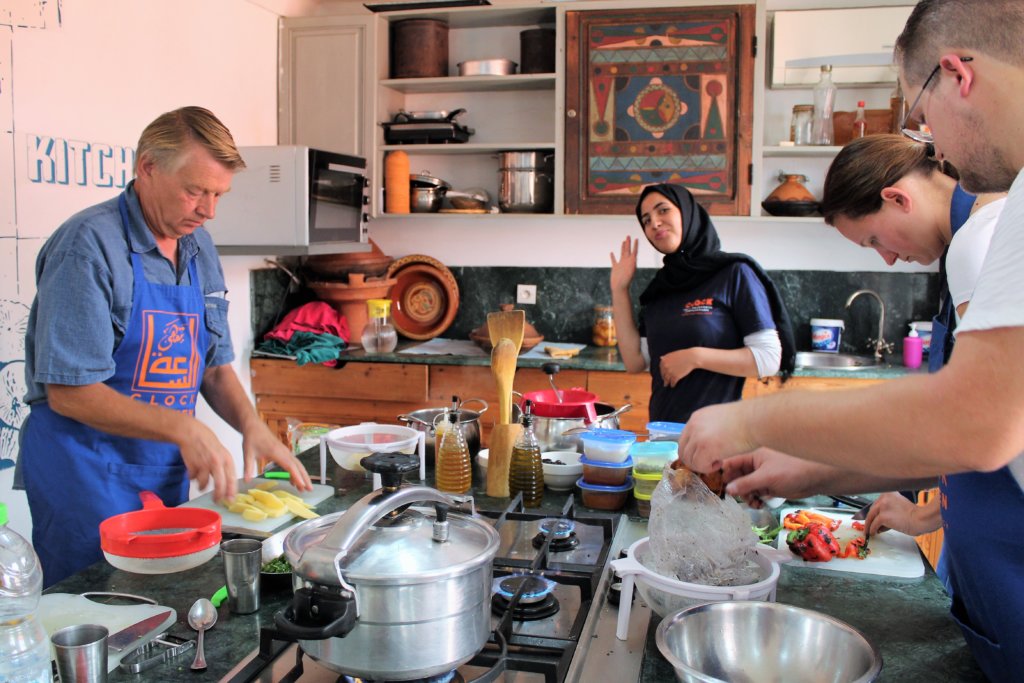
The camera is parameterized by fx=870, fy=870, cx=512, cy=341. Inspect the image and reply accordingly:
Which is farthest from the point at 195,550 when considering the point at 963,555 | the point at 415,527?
the point at 963,555

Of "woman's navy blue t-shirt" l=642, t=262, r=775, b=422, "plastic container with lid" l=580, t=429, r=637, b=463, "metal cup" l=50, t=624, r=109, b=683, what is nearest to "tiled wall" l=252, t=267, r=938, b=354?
"woman's navy blue t-shirt" l=642, t=262, r=775, b=422

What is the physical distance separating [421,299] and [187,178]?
2.68m

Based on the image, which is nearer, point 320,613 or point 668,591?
point 320,613

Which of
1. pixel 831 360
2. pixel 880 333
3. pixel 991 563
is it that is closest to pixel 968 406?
pixel 991 563

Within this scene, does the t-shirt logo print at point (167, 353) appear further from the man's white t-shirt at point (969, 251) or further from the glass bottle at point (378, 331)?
the glass bottle at point (378, 331)

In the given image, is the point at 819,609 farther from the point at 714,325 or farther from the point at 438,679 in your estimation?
the point at 714,325

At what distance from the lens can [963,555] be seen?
130 cm

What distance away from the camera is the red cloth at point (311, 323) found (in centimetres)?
441

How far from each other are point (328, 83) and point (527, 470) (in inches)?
125

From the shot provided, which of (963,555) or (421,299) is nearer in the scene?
(963,555)

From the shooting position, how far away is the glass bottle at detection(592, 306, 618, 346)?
4.56 meters

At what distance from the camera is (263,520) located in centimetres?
186

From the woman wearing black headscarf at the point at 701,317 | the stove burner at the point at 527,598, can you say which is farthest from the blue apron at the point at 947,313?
the woman wearing black headscarf at the point at 701,317

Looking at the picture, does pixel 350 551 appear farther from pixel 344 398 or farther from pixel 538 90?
pixel 538 90
